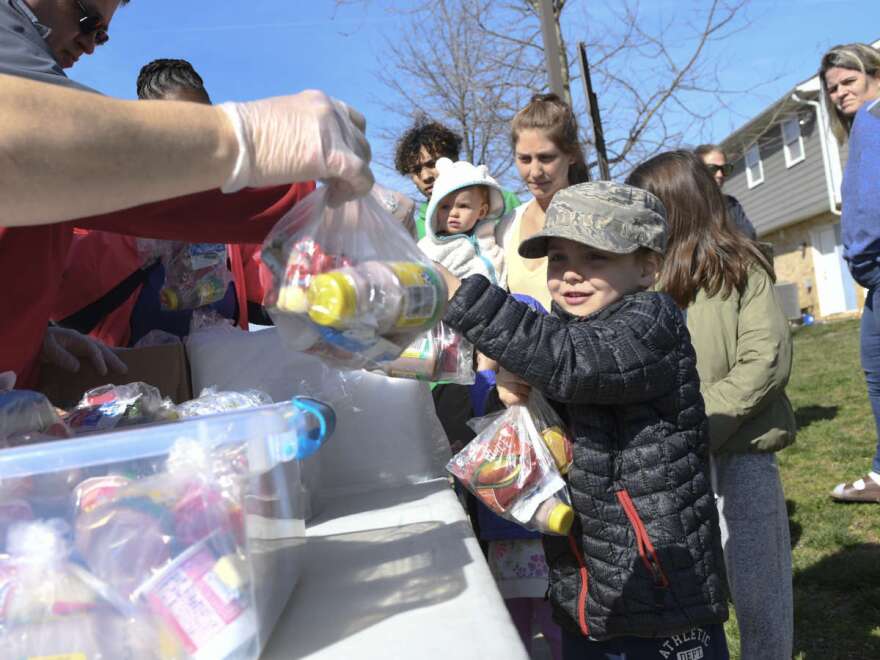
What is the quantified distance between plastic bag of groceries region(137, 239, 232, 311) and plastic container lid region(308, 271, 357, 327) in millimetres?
1340

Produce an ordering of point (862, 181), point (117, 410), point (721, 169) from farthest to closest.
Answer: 1. point (721, 169)
2. point (862, 181)
3. point (117, 410)

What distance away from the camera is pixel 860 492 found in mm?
4441

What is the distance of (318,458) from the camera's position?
1.78 metres

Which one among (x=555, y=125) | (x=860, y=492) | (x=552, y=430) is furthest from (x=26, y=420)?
(x=860, y=492)

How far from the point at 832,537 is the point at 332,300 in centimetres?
384

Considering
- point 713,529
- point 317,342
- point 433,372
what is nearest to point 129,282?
point 433,372

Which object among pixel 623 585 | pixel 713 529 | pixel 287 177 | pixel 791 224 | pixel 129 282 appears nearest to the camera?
pixel 287 177

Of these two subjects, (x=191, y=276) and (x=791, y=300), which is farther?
(x=791, y=300)

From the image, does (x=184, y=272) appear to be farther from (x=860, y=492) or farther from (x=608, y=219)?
(x=860, y=492)

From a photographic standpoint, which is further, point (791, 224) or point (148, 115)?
point (791, 224)

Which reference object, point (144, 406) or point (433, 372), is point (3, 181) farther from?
point (433, 372)

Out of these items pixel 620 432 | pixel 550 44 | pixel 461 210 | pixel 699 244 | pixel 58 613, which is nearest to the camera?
pixel 58 613

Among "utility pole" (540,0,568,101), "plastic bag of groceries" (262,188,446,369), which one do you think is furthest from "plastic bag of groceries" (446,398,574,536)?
"utility pole" (540,0,568,101)

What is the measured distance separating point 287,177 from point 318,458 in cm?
86
